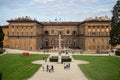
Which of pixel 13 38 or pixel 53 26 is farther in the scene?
pixel 53 26

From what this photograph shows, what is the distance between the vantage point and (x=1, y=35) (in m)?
84.9

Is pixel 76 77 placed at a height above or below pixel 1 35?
below

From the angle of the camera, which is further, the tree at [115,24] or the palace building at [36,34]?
the palace building at [36,34]

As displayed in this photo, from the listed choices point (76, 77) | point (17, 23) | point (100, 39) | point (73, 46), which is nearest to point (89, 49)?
point (100, 39)

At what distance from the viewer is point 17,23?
9888 cm

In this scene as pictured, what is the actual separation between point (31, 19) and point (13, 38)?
9935mm

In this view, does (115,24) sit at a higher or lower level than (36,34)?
higher

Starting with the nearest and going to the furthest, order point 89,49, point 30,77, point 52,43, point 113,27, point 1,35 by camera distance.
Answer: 1. point 30,77
2. point 113,27
3. point 1,35
4. point 89,49
5. point 52,43

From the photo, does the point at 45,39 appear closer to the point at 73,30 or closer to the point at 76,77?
the point at 73,30

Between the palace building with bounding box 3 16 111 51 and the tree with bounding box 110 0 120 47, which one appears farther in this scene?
the palace building with bounding box 3 16 111 51

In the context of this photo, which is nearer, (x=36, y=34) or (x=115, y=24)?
(x=115, y=24)

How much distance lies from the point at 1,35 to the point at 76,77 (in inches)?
2078

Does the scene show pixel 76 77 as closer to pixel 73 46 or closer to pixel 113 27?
pixel 113 27

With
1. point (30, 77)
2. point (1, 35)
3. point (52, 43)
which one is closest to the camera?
point (30, 77)
